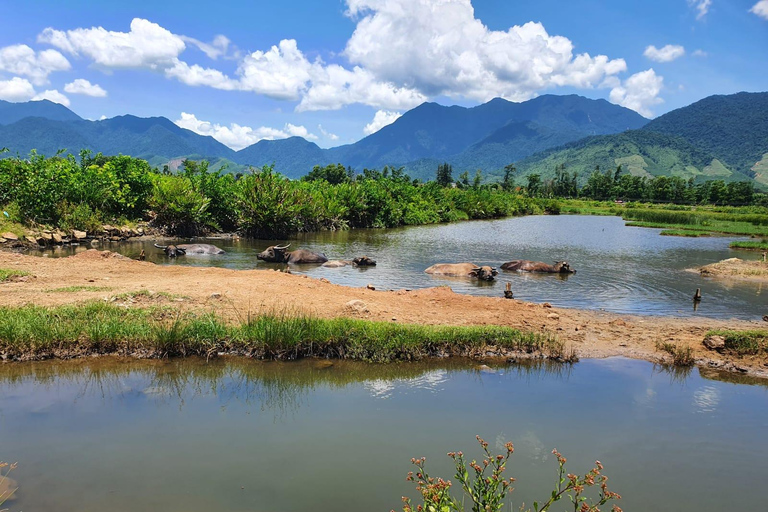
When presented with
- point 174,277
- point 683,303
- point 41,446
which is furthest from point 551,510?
point 683,303

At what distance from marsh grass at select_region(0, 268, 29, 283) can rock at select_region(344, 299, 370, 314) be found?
7827mm

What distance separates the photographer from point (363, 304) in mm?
10227

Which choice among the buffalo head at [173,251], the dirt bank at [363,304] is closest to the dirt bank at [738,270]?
the dirt bank at [363,304]

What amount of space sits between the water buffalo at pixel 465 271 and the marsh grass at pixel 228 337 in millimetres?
7834

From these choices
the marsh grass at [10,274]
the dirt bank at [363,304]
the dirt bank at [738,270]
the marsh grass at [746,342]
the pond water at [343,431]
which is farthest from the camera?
the dirt bank at [738,270]

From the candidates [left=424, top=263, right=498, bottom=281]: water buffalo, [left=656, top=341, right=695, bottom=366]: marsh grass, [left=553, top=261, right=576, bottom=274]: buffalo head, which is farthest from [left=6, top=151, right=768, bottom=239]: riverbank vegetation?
[left=656, top=341, right=695, bottom=366]: marsh grass

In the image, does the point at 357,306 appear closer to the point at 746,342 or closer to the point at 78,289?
the point at 78,289

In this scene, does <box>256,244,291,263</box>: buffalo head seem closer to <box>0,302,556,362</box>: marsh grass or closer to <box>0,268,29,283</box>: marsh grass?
<box>0,268,29,283</box>: marsh grass

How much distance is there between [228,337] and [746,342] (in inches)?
372

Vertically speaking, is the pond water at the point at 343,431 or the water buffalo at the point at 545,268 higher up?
the water buffalo at the point at 545,268

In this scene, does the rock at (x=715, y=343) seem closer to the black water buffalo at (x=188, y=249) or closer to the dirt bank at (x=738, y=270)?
the dirt bank at (x=738, y=270)

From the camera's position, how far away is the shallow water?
45.9 ft

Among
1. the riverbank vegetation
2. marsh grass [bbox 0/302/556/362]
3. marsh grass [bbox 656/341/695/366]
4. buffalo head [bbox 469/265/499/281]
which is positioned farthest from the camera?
the riverbank vegetation

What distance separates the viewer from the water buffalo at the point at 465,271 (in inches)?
656
